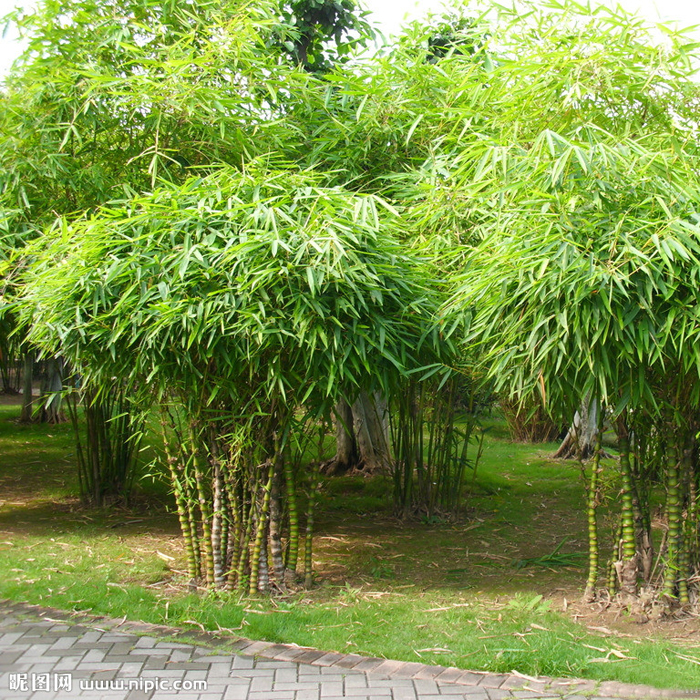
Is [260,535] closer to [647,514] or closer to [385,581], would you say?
[385,581]

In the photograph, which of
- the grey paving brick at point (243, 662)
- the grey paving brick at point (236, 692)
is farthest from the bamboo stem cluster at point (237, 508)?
the grey paving brick at point (236, 692)

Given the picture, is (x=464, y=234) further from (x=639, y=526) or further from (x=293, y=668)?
(x=293, y=668)

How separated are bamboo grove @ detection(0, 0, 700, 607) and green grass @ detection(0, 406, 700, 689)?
0.32 metres

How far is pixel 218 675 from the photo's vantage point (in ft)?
8.71

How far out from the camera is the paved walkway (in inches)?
99.1

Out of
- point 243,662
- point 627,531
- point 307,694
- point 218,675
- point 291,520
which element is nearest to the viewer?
point 307,694

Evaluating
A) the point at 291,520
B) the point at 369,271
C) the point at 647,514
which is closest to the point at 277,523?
the point at 291,520

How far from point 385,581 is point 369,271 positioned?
1746 mm

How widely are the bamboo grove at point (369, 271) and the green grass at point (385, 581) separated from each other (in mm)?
319

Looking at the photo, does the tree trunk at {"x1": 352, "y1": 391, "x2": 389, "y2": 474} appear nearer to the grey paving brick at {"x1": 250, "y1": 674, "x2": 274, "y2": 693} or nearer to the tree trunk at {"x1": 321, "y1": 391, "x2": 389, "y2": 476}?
the tree trunk at {"x1": 321, "y1": 391, "x2": 389, "y2": 476}

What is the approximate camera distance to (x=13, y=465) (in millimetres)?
7359

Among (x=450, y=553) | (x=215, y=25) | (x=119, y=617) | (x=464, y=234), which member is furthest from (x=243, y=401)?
(x=215, y=25)

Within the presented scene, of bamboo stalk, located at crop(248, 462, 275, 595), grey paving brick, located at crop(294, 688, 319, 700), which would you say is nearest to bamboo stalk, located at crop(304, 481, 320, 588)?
bamboo stalk, located at crop(248, 462, 275, 595)

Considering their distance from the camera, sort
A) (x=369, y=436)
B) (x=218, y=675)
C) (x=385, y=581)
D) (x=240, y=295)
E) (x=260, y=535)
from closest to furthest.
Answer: (x=218, y=675)
(x=240, y=295)
(x=260, y=535)
(x=385, y=581)
(x=369, y=436)
